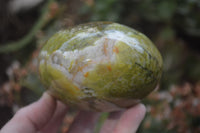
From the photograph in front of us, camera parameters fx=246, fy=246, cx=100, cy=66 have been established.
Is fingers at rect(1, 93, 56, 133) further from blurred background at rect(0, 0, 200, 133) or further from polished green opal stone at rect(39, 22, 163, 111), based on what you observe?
blurred background at rect(0, 0, 200, 133)

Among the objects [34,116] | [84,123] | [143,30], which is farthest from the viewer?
[143,30]

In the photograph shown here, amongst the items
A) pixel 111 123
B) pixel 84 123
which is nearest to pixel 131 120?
pixel 111 123

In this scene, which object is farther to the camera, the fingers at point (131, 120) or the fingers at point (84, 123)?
the fingers at point (84, 123)

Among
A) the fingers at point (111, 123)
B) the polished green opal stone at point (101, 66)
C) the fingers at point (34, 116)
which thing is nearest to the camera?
the polished green opal stone at point (101, 66)

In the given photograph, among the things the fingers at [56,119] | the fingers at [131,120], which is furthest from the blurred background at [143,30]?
the fingers at [131,120]

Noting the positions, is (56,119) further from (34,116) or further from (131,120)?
(131,120)

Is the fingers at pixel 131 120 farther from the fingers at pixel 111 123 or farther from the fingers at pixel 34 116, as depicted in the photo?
the fingers at pixel 34 116

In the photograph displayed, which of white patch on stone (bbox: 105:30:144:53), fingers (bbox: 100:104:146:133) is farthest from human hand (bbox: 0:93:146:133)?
white patch on stone (bbox: 105:30:144:53)
